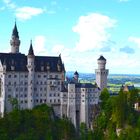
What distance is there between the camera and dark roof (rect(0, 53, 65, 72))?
391 feet

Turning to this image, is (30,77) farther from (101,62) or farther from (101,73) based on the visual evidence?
(101,62)

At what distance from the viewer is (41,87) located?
123 m

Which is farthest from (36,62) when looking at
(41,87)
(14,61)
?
(41,87)

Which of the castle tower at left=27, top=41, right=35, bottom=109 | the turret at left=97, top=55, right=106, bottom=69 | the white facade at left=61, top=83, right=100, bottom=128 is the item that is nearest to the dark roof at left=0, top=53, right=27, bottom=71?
the castle tower at left=27, top=41, right=35, bottom=109

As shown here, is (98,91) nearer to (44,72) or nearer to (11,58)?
(44,72)

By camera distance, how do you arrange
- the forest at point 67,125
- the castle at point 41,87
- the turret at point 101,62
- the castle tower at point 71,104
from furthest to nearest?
1. the turret at point 101,62
2. the castle tower at point 71,104
3. the castle at point 41,87
4. the forest at point 67,125

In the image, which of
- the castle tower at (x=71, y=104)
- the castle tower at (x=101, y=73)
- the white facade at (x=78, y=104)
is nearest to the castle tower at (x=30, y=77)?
the white facade at (x=78, y=104)

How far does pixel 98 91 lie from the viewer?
12750 centimetres

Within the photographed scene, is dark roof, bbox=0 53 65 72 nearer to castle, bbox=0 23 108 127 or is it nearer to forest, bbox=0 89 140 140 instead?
castle, bbox=0 23 108 127

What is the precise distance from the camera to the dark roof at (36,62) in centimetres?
11931

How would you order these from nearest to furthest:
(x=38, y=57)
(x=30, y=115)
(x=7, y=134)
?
(x=7, y=134) < (x=30, y=115) < (x=38, y=57)

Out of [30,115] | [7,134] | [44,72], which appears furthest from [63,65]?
[7,134]

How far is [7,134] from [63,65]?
35343 millimetres

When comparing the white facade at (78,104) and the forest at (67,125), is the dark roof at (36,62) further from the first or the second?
the forest at (67,125)
